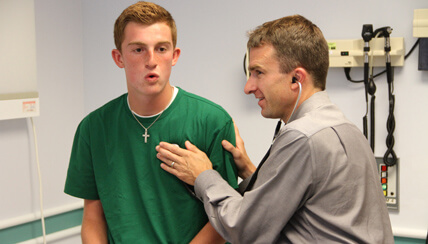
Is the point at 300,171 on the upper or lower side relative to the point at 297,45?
lower

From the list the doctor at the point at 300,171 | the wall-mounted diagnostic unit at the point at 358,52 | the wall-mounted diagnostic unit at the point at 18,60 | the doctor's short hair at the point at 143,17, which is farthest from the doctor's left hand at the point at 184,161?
the wall-mounted diagnostic unit at the point at 18,60

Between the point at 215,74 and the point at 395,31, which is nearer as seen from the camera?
the point at 395,31

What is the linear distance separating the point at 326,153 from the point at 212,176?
358 mm

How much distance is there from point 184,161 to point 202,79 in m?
1.22

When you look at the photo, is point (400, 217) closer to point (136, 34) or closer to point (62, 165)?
point (136, 34)

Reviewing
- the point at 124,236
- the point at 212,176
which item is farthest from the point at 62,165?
the point at 212,176

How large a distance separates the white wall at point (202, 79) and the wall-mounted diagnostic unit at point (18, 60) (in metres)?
0.14

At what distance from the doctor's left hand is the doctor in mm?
21

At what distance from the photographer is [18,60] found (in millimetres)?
2387

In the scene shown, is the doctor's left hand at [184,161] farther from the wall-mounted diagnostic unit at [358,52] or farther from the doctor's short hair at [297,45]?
the wall-mounted diagnostic unit at [358,52]

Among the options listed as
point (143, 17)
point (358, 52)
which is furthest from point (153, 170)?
point (358, 52)

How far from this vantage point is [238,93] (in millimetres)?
2574

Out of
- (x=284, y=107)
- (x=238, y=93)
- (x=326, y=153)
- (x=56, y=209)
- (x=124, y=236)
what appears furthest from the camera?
(x=56, y=209)

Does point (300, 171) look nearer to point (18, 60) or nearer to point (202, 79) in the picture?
point (202, 79)
